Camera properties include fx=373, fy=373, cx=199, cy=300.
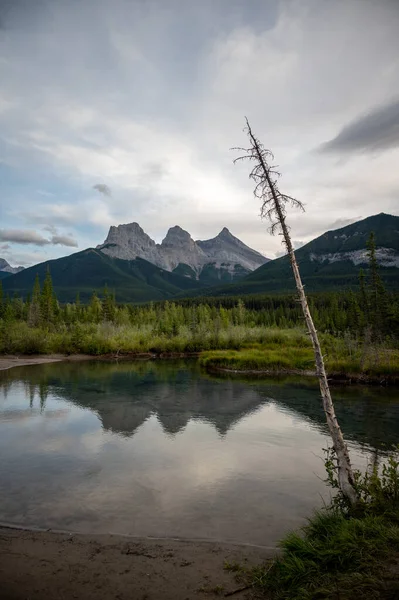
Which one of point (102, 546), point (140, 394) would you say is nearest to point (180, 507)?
point (102, 546)

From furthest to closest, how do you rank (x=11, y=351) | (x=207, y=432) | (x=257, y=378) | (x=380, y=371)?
(x=11, y=351) → (x=257, y=378) → (x=380, y=371) → (x=207, y=432)

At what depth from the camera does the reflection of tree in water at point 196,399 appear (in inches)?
975

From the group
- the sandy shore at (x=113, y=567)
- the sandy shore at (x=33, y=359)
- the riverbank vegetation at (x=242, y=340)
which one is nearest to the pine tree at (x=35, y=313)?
the riverbank vegetation at (x=242, y=340)

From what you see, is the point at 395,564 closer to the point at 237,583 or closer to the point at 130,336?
the point at 237,583

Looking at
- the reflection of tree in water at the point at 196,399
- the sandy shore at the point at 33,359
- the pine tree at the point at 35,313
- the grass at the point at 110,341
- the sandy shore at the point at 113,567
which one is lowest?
the reflection of tree in water at the point at 196,399

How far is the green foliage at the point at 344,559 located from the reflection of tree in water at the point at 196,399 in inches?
478

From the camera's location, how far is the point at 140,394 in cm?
3506

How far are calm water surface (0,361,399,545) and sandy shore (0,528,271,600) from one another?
3.18 feet

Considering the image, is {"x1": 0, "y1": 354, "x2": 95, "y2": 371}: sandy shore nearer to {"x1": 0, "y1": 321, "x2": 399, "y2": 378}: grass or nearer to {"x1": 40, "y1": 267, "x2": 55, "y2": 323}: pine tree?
{"x1": 0, "y1": 321, "x2": 399, "y2": 378}: grass

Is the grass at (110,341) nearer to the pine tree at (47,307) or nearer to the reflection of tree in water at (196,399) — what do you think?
the reflection of tree in water at (196,399)

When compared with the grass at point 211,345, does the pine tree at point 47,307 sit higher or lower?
higher

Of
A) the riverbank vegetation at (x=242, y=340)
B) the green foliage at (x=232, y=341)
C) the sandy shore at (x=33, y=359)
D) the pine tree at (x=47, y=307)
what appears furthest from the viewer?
the pine tree at (x=47, y=307)

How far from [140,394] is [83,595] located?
27.6 m

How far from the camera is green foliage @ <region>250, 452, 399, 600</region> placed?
632cm
